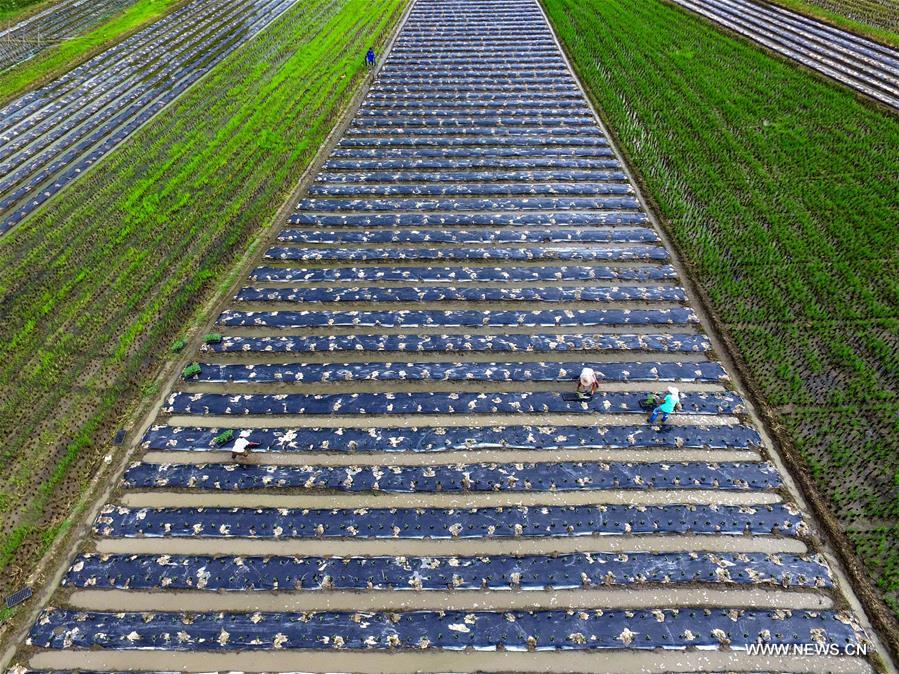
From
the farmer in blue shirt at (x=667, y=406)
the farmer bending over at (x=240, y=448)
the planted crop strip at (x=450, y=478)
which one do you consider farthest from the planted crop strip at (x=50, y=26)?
the farmer in blue shirt at (x=667, y=406)

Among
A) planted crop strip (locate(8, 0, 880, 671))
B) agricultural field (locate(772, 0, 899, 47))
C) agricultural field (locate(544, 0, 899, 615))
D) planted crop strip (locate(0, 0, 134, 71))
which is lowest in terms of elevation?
planted crop strip (locate(8, 0, 880, 671))

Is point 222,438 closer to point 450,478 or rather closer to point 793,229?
point 450,478

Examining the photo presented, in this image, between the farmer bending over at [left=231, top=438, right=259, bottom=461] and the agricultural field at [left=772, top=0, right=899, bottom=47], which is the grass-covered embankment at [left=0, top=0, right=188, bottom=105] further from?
the agricultural field at [left=772, top=0, right=899, bottom=47]

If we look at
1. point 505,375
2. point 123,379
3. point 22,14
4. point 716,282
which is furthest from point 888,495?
point 22,14

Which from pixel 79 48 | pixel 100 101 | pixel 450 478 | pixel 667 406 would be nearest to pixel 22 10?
pixel 79 48

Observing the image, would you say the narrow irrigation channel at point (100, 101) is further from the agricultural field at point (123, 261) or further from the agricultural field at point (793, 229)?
the agricultural field at point (793, 229)

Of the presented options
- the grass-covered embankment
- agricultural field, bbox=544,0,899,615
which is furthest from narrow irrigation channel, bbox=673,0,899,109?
the grass-covered embankment
